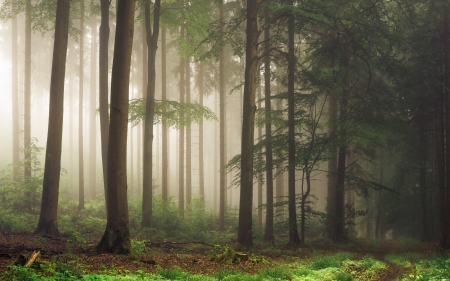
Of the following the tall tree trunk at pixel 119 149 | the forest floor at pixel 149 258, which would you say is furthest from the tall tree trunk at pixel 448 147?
the tall tree trunk at pixel 119 149

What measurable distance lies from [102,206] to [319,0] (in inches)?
723

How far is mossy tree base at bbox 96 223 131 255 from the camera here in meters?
9.66

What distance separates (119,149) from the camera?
32.3ft

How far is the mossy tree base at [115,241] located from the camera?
966 centimetres

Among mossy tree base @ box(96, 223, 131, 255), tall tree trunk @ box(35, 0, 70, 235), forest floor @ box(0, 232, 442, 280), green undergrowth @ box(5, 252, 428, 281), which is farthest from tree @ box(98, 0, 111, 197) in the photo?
green undergrowth @ box(5, 252, 428, 281)

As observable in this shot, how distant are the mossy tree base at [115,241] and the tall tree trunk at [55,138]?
448 cm

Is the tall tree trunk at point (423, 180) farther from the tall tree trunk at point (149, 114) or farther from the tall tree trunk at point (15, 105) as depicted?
the tall tree trunk at point (15, 105)

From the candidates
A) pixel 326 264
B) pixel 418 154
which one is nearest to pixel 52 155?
pixel 326 264

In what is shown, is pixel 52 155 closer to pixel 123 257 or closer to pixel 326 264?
pixel 123 257

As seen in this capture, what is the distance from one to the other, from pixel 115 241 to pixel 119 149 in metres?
2.39

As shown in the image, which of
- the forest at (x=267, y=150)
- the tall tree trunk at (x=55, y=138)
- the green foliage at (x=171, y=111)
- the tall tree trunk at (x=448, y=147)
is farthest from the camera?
the green foliage at (x=171, y=111)

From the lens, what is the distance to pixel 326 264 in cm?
1065

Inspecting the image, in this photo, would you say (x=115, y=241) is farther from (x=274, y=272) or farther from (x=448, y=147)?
(x=448, y=147)

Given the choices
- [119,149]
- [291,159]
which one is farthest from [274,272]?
[291,159]
